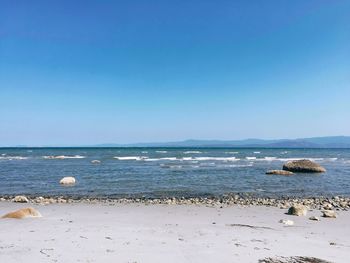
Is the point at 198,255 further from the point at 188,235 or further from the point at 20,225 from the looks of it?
the point at 20,225

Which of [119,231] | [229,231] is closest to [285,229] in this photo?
[229,231]

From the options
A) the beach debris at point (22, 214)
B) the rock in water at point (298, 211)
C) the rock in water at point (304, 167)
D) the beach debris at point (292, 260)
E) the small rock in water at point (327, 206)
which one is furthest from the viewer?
the rock in water at point (304, 167)

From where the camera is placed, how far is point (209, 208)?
12.0 meters

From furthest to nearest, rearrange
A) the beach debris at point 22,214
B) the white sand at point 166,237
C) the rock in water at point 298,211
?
the rock in water at point 298,211 < the beach debris at point 22,214 < the white sand at point 166,237

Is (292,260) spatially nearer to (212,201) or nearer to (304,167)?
(212,201)

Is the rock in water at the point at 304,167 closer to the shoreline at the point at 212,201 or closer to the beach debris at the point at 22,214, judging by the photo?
the shoreline at the point at 212,201

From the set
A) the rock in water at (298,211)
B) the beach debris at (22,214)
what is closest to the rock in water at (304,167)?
the rock in water at (298,211)

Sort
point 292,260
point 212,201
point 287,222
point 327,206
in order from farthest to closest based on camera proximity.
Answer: point 212,201 < point 327,206 < point 287,222 < point 292,260

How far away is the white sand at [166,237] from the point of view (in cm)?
613

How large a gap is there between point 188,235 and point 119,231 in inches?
64.0

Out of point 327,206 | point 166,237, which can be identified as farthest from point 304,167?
point 166,237

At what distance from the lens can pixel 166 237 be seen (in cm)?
750

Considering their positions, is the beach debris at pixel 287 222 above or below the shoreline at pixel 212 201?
above

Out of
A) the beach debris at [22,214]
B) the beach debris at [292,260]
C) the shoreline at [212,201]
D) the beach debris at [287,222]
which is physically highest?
the beach debris at [22,214]
